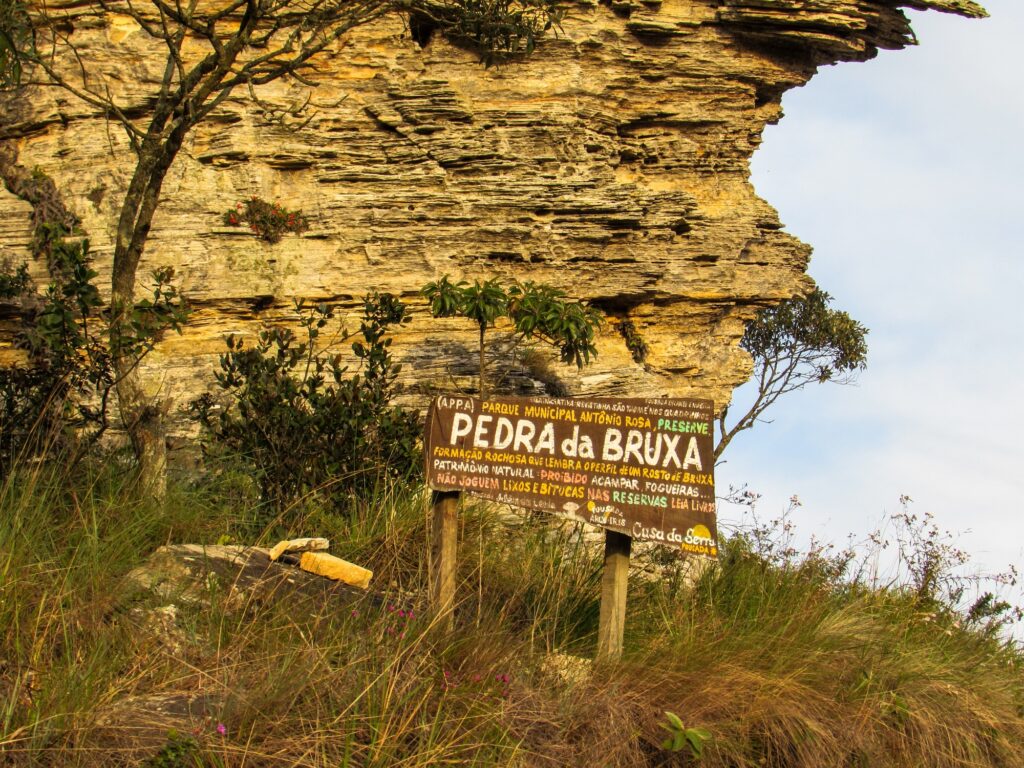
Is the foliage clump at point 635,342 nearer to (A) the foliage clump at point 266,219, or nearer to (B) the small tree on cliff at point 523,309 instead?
(B) the small tree on cliff at point 523,309

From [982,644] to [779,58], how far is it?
8.62m

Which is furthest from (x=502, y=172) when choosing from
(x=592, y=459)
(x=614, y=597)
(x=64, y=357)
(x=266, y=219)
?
(x=614, y=597)

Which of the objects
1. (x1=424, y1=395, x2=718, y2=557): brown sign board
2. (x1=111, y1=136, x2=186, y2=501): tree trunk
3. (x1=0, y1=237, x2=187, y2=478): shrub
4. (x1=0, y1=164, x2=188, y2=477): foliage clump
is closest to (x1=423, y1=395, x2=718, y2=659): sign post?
(x1=424, y1=395, x2=718, y2=557): brown sign board

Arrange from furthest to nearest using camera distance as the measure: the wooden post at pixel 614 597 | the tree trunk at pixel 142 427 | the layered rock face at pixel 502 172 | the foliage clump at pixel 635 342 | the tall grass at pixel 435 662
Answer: the foliage clump at pixel 635 342
the layered rock face at pixel 502 172
the tree trunk at pixel 142 427
the wooden post at pixel 614 597
the tall grass at pixel 435 662

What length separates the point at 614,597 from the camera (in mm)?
5824

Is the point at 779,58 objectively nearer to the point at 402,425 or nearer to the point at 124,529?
the point at 402,425

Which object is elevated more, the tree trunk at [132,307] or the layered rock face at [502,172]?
the layered rock face at [502,172]

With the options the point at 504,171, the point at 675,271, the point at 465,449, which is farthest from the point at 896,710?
the point at 504,171

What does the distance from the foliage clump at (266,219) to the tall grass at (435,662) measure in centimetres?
542

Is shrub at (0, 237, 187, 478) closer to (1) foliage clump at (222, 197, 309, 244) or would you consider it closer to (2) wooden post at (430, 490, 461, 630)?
(2) wooden post at (430, 490, 461, 630)

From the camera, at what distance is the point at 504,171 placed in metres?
12.8

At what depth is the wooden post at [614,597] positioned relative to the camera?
5738 mm

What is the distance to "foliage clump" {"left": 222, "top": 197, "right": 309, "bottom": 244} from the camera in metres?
12.5

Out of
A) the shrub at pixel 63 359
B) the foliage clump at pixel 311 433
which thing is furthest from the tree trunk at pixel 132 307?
the foliage clump at pixel 311 433
